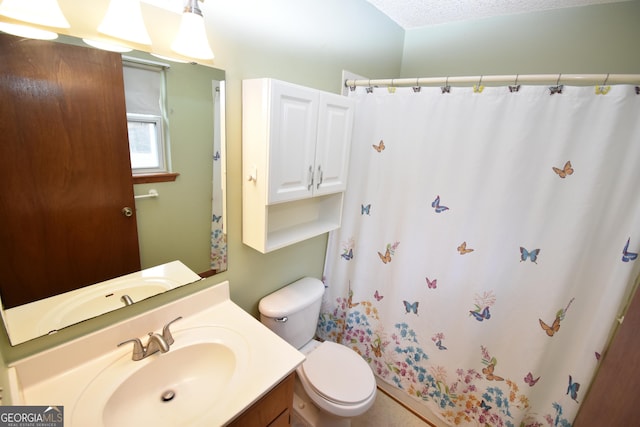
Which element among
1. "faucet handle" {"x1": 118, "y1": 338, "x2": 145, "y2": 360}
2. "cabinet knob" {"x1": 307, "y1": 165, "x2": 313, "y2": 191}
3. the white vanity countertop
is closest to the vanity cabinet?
the white vanity countertop

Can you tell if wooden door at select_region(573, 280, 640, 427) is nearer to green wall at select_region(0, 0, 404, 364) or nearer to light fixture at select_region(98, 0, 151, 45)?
green wall at select_region(0, 0, 404, 364)

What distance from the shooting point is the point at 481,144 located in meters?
1.32

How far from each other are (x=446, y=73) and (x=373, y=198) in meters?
1.03

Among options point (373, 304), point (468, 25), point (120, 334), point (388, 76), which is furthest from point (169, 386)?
point (468, 25)

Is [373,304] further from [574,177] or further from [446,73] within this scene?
[446,73]

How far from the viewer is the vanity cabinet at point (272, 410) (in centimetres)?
85

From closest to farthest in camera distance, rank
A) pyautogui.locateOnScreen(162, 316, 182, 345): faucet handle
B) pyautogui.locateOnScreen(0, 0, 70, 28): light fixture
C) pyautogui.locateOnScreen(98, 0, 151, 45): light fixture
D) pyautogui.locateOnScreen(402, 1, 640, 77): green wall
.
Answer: pyautogui.locateOnScreen(0, 0, 70, 28): light fixture < pyautogui.locateOnScreen(98, 0, 151, 45): light fixture < pyautogui.locateOnScreen(162, 316, 182, 345): faucet handle < pyautogui.locateOnScreen(402, 1, 640, 77): green wall

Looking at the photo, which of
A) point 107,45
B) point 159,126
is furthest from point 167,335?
point 107,45

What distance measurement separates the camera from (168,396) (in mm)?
939

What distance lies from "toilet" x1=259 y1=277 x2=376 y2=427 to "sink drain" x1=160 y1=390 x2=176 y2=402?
1.70 ft

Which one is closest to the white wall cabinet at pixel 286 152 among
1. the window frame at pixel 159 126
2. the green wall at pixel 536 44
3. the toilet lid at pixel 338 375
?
the window frame at pixel 159 126

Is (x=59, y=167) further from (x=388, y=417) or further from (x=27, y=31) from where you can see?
(x=388, y=417)

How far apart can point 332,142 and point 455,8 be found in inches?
43.7

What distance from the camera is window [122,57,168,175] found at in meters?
0.88
